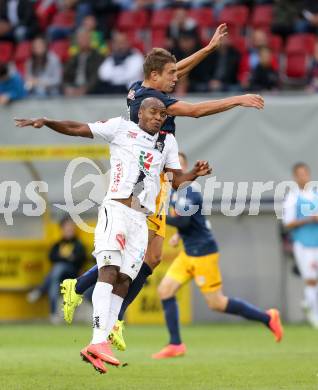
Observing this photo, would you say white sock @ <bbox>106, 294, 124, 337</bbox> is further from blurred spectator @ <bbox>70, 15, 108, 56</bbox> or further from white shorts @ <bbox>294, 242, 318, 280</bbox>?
blurred spectator @ <bbox>70, 15, 108, 56</bbox>

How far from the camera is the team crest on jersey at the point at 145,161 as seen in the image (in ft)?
27.8

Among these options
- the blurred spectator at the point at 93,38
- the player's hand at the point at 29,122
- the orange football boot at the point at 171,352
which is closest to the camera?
the player's hand at the point at 29,122

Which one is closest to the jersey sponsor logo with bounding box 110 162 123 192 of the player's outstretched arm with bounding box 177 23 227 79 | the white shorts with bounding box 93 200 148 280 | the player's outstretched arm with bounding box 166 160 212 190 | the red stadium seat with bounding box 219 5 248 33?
the white shorts with bounding box 93 200 148 280

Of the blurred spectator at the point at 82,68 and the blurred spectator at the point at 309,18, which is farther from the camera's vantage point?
the blurred spectator at the point at 309,18

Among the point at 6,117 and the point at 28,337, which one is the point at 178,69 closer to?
the point at 28,337

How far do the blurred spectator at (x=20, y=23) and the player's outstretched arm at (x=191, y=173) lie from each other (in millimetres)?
11951

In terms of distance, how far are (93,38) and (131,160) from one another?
11.0 meters

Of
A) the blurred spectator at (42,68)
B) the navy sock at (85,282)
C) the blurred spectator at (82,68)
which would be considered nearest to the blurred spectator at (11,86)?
the blurred spectator at (82,68)

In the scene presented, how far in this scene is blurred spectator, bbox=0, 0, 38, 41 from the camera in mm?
20234

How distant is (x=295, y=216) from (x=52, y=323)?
4.28 meters

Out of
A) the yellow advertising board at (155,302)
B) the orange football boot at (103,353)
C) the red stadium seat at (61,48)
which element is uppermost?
the red stadium seat at (61,48)

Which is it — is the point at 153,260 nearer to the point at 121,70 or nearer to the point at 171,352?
the point at 171,352

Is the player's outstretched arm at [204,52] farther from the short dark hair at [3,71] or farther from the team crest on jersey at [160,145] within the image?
the short dark hair at [3,71]

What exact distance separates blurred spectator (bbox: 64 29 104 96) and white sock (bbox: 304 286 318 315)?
16.5 feet
